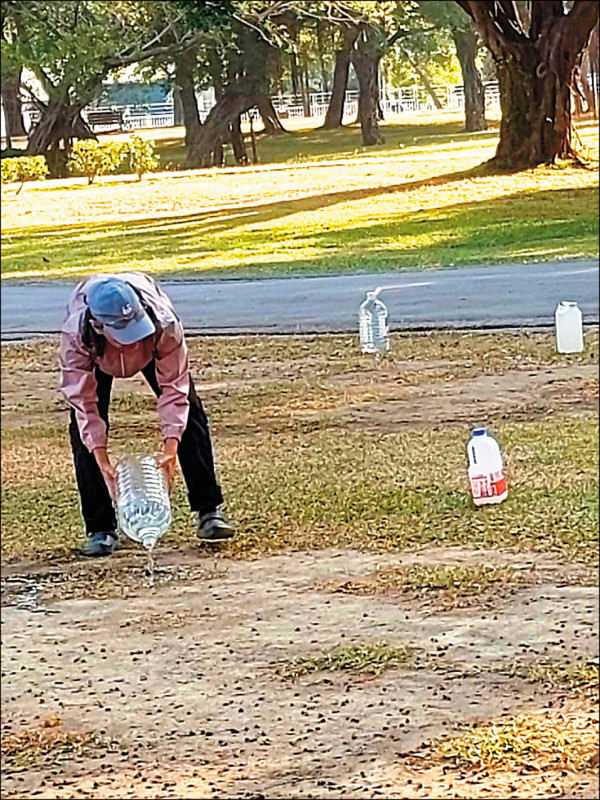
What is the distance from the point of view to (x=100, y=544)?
20.5 ft

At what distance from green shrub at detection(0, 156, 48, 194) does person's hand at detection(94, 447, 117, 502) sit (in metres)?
26.2

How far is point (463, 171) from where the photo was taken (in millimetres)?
27797

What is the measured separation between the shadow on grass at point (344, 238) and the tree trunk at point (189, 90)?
51.5ft

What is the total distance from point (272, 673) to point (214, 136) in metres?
34.2

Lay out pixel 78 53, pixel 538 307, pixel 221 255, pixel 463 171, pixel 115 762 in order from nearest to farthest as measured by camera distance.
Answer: pixel 115 762 < pixel 538 307 < pixel 221 255 < pixel 463 171 < pixel 78 53

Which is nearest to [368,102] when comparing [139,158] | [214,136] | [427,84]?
[214,136]

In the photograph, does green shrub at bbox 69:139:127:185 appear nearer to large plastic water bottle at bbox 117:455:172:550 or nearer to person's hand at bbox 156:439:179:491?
large plastic water bottle at bbox 117:455:172:550

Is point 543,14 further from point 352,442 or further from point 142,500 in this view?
point 142,500

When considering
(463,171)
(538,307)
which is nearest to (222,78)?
(463,171)

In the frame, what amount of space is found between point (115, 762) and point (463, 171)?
79.8ft

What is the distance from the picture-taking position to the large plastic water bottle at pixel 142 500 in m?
6.06

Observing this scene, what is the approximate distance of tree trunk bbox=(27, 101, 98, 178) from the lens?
34812mm

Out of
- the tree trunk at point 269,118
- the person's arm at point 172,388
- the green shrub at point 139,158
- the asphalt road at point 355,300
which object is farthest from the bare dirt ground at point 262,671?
the tree trunk at point 269,118

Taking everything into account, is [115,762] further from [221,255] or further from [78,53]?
[78,53]
